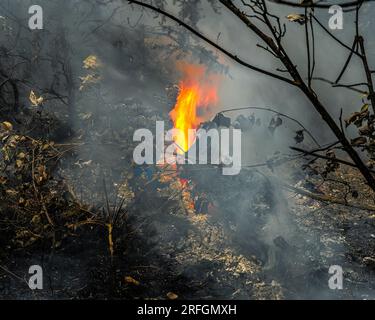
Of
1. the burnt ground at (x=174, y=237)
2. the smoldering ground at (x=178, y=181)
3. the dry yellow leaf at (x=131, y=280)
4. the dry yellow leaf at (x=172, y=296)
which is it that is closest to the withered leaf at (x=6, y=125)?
the burnt ground at (x=174, y=237)

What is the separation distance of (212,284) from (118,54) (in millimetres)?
7215

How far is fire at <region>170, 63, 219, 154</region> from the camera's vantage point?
7.78m

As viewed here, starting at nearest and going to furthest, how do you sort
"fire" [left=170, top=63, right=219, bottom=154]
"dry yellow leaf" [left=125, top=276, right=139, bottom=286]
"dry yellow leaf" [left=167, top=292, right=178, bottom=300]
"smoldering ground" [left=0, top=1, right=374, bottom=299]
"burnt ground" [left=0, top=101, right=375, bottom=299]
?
"dry yellow leaf" [left=167, top=292, right=178, bottom=300]
"dry yellow leaf" [left=125, top=276, right=139, bottom=286]
"burnt ground" [left=0, top=101, right=375, bottom=299]
"smoldering ground" [left=0, top=1, right=374, bottom=299]
"fire" [left=170, top=63, right=219, bottom=154]

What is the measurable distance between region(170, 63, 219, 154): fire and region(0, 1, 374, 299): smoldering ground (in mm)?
287

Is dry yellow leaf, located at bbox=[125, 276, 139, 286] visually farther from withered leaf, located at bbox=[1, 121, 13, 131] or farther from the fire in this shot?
the fire

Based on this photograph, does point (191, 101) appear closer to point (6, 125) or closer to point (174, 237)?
point (174, 237)

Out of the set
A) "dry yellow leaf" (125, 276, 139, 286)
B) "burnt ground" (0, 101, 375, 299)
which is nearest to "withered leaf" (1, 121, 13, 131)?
"burnt ground" (0, 101, 375, 299)

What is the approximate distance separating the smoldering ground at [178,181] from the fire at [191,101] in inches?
11.3

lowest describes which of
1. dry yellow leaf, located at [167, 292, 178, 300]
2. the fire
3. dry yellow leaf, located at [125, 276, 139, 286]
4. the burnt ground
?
dry yellow leaf, located at [167, 292, 178, 300]

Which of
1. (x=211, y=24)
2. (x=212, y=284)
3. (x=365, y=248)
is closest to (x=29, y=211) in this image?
(x=212, y=284)

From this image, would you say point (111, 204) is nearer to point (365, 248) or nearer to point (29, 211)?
point (29, 211)

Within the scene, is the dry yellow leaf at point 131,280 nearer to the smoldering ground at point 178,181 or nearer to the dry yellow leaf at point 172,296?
the smoldering ground at point 178,181

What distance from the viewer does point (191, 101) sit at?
8.48 meters

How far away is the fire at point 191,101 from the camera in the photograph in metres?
7.78
